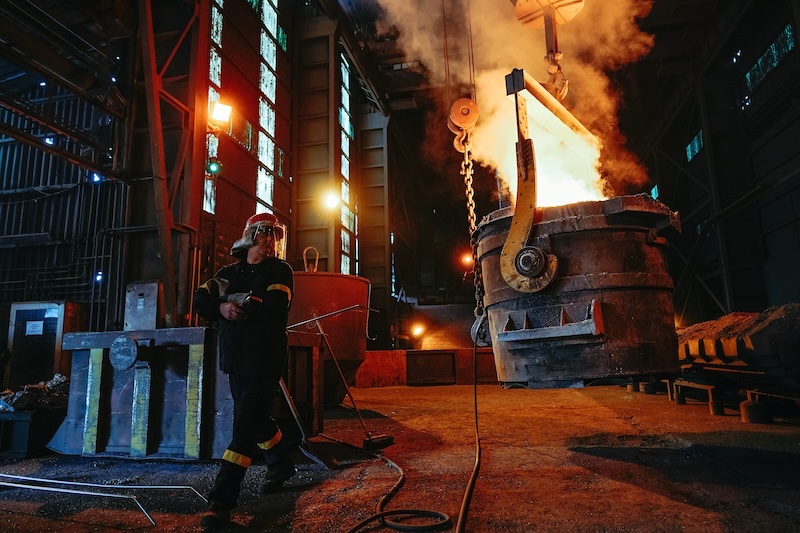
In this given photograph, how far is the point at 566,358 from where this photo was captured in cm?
296

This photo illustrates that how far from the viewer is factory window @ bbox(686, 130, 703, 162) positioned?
1534 cm

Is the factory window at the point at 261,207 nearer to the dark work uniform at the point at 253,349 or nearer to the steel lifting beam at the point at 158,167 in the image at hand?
the steel lifting beam at the point at 158,167

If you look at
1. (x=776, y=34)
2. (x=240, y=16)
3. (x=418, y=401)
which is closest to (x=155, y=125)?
(x=240, y=16)

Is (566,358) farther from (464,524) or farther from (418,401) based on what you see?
(418,401)

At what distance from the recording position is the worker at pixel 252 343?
2.65m

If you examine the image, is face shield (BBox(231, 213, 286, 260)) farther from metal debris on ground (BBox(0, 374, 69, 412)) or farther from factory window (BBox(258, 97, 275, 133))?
factory window (BBox(258, 97, 275, 133))

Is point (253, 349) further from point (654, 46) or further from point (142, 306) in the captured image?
point (654, 46)

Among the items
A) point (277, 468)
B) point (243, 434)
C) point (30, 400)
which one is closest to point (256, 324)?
point (243, 434)

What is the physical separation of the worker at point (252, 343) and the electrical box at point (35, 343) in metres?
6.43

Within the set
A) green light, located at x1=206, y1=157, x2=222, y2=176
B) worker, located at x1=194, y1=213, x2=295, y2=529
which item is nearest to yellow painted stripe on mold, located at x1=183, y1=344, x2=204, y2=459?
worker, located at x1=194, y1=213, x2=295, y2=529

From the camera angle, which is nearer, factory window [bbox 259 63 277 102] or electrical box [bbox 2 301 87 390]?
electrical box [bbox 2 301 87 390]

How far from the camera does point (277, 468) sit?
10.2 feet

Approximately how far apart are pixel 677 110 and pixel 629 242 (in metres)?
15.7

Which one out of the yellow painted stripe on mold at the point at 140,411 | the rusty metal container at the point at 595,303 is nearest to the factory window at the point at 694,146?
the rusty metal container at the point at 595,303
